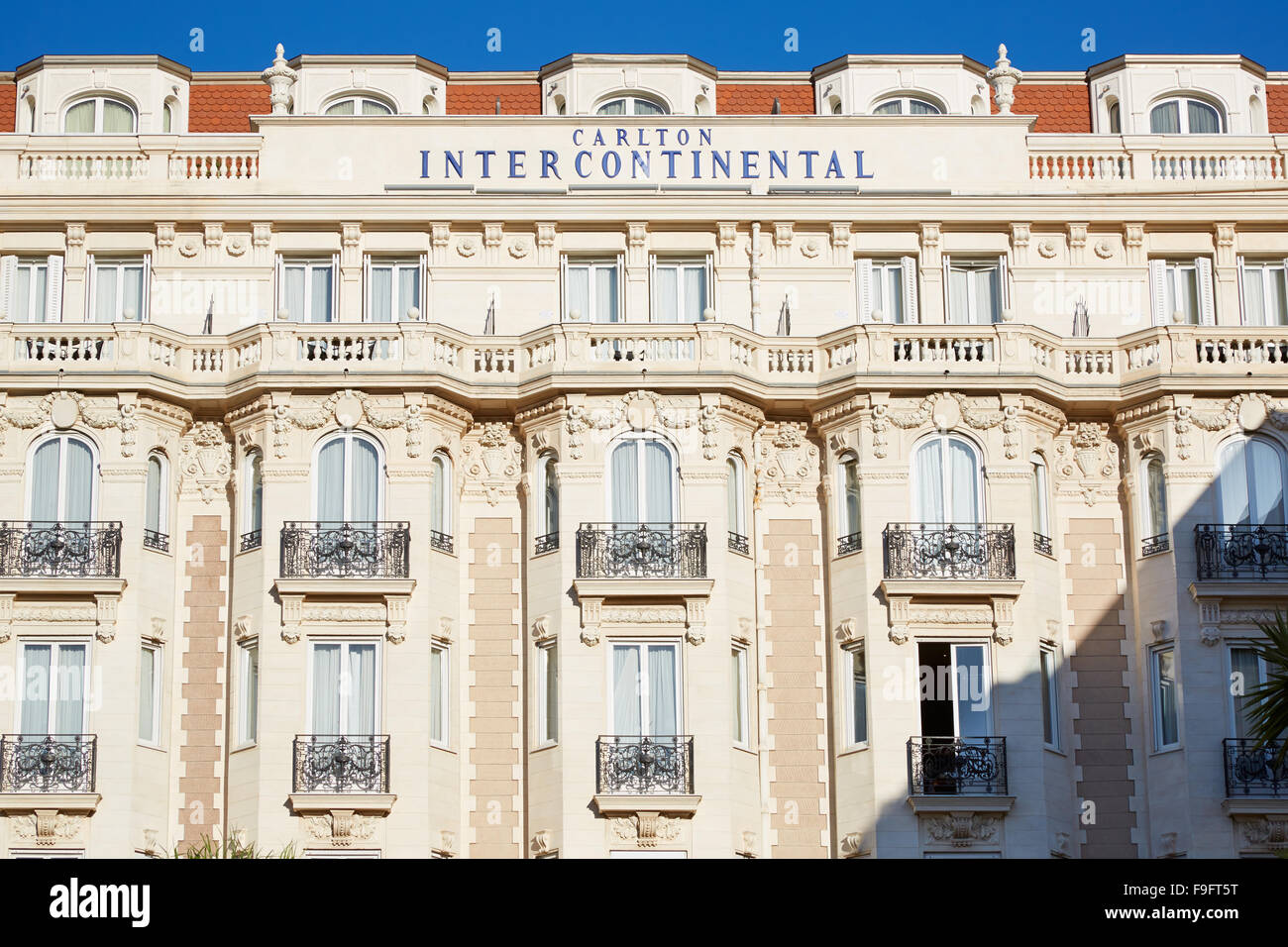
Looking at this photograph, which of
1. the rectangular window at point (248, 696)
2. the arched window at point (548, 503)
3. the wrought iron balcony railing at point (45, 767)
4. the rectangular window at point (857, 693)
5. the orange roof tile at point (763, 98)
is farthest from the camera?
the orange roof tile at point (763, 98)

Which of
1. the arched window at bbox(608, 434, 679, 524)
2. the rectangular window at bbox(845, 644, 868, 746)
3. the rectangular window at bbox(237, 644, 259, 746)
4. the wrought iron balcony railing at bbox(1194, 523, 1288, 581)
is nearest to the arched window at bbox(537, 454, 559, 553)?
the arched window at bbox(608, 434, 679, 524)

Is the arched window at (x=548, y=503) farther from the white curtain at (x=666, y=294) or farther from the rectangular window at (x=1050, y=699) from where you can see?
the rectangular window at (x=1050, y=699)

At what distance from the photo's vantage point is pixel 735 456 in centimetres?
5034

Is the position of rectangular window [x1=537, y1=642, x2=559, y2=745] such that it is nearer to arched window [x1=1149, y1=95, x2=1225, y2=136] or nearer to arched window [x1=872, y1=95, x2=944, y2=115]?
arched window [x1=872, y1=95, x2=944, y2=115]

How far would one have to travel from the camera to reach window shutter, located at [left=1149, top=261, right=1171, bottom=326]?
5309 cm

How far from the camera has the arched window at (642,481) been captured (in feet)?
161

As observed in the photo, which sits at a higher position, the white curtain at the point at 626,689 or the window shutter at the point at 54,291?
the window shutter at the point at 54,291

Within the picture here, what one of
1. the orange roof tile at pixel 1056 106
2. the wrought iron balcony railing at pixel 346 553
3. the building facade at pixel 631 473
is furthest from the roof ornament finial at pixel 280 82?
the orange roof tile at pixel 1056 106

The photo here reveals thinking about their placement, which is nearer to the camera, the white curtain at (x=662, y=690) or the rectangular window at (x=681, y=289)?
the white curtain at (x=662, y=690)

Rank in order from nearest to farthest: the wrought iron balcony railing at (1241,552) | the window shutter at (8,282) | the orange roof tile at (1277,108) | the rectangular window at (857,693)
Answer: the rectangular window at (857,693) → the wrought iron balcony railing at (1241,552) → the window shutter at (8,282) → the orange roof tile at (1277,108)

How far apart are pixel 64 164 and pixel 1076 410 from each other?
2112cm

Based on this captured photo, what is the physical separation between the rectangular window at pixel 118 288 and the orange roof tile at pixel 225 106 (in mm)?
4348

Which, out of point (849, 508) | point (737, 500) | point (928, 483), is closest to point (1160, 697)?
point (928, 483)
